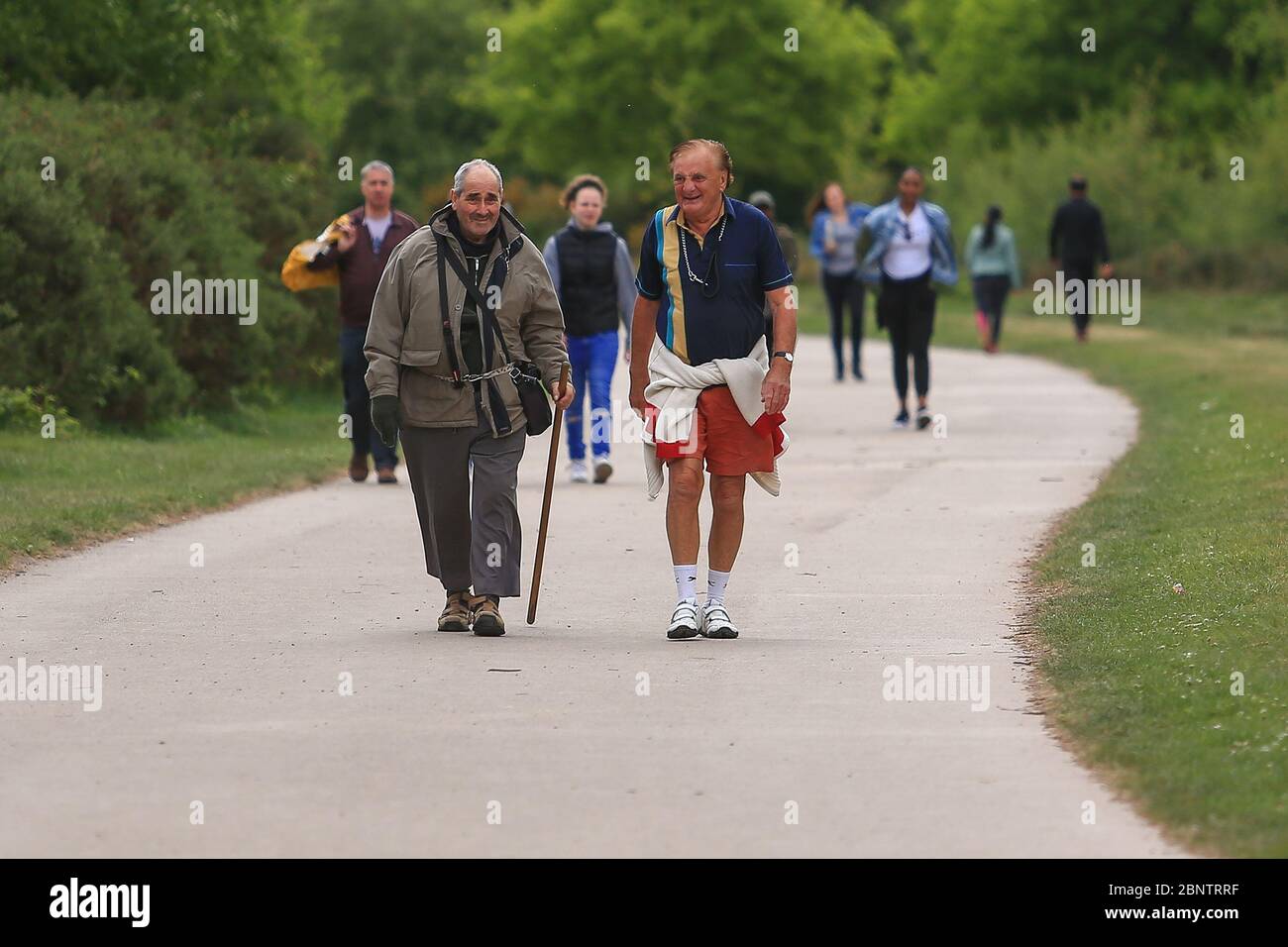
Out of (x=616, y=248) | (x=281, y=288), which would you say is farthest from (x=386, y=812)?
(x=281, y=288)

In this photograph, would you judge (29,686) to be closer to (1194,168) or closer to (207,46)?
(207,46)

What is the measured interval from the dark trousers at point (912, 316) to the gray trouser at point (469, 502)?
948cm

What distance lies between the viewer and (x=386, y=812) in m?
6.30

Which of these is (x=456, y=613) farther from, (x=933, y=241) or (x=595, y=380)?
(x=933, y=241)

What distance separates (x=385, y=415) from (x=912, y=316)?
10.1 meters

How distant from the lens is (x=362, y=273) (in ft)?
49.7

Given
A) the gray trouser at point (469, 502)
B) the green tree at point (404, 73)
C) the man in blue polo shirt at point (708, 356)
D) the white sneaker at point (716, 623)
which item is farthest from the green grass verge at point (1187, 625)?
the green tree at point (404, 73)

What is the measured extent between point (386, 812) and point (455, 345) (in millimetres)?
3406

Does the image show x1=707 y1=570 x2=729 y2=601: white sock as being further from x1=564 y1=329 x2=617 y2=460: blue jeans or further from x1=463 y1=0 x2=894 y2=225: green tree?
x1=463 y1=0 x2=894 y2=225: green tree

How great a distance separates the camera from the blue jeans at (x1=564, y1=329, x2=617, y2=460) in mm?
15680

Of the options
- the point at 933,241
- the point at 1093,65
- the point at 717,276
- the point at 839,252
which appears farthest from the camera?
the point at 1093,65

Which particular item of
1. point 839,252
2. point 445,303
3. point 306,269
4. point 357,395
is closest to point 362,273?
point 306,269

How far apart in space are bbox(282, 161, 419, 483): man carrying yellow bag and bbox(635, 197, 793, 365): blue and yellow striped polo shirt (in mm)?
5845

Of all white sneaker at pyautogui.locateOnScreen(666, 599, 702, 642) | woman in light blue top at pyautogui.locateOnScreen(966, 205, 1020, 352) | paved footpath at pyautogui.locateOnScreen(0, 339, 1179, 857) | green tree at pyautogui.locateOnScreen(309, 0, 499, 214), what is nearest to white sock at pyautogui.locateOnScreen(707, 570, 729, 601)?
white sneaker at pyautogui.locateOnScreen(666, 599, 702, 642)
